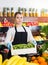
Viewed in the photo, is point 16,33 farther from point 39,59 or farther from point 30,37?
point 39,59

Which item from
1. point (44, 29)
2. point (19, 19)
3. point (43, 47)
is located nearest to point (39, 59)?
point (43, 47)

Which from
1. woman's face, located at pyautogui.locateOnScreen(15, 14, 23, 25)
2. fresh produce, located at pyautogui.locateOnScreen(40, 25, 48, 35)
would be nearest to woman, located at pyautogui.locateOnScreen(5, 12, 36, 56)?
woman's face, located at pyautogui.locateOnScreen(15, 14, 23, 25)

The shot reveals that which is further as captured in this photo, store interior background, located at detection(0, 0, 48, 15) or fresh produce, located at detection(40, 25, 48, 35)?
fresh produce, located at detection(40, 25, 48, 35)

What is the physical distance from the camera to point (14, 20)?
140 centimetres

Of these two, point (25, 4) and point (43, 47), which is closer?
point (25, 4)

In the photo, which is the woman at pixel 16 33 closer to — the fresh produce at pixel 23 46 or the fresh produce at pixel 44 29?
the fresh produce at pixel 23 46

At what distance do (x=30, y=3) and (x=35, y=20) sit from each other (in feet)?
0.50

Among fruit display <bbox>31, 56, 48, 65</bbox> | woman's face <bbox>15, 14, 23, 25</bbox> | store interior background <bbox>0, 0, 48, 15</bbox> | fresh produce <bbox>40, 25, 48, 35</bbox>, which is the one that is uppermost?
store interior background <bbox>0, 0, 48, 15</bbox>

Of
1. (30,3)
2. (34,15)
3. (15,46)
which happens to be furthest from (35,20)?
(15,46)

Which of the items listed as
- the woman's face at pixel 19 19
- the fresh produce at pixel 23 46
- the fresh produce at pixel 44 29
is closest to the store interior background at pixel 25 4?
the woman's face at pixel 19 19

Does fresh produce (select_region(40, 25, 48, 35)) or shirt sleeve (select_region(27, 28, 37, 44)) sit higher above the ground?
fresh produce (select_region(40, 25, 48, 35))

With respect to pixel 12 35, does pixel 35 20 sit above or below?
above

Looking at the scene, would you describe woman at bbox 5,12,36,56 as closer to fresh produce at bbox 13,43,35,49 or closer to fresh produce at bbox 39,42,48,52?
fresh produce at bbox 13,43,35,49

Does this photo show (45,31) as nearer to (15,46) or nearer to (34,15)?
(34,15)
